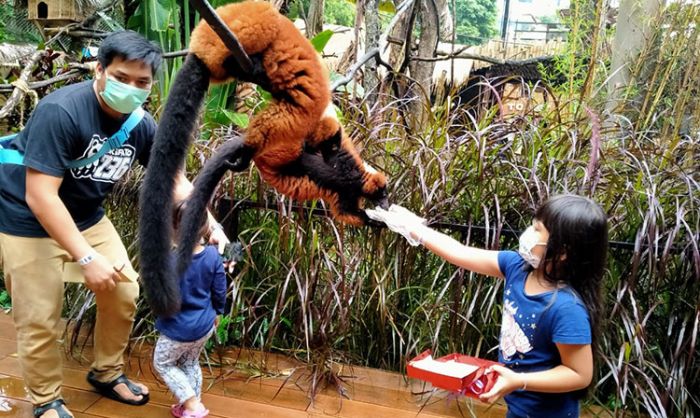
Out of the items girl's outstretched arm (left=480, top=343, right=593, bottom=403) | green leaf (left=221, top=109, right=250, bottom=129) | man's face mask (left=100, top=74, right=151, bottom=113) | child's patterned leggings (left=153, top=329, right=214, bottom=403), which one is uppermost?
man's face mask (left=100, top=74, right=151, bottom=113)

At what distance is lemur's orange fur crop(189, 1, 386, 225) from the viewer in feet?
2.53

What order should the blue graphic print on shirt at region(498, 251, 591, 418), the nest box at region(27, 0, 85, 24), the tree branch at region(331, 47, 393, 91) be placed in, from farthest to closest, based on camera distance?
the nest box at region(27, 0, 85, 24)
the blue graphic print on shirt at region(498, 251, 591, 418)
the tree branch at region(331, 47, 393, 91)

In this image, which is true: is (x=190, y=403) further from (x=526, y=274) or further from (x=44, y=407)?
(x=526, y=274)

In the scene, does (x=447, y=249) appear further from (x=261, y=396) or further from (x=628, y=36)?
(x=628, y=36)

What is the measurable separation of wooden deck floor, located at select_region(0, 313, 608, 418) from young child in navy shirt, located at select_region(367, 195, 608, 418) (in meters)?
0.88

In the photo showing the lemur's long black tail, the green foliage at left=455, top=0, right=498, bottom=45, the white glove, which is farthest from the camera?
the green foliage at left=455, top=0, right=498, bottom=45

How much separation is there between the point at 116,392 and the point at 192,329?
556 mm

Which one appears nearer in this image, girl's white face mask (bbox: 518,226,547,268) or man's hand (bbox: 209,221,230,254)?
girl's white face mask (bbox: 518,226,547,268)

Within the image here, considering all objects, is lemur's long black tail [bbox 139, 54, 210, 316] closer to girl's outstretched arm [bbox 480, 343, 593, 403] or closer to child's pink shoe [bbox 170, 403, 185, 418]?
girl's outstretched arm [bbox 480, 343, 593, 403]

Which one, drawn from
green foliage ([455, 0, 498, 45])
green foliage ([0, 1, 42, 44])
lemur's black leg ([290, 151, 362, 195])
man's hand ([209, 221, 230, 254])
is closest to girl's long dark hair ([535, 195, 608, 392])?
lemur's black leg ([290, 151, 362, 195])

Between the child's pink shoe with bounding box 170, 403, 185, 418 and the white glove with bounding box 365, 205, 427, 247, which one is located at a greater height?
the white glove with bounding box 365, 205, 427, 247

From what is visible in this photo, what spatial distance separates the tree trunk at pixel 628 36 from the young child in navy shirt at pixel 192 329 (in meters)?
2.34

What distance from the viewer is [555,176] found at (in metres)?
2.24

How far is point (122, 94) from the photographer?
5.08 feet
